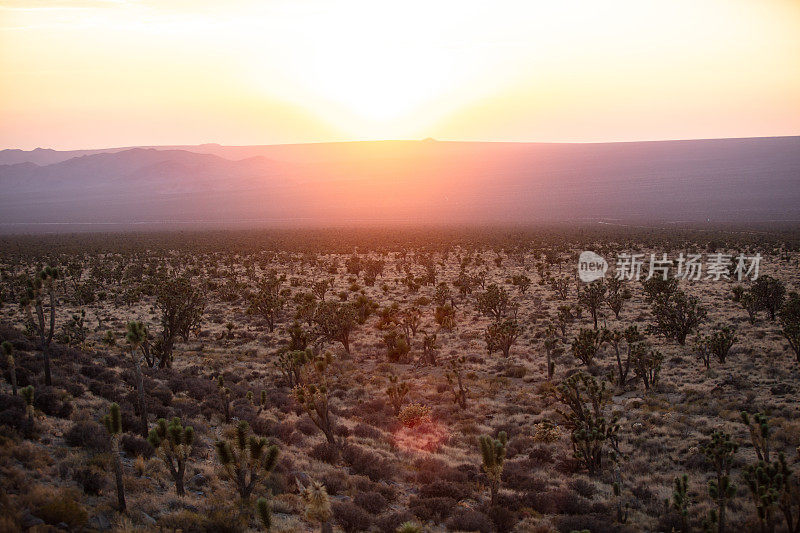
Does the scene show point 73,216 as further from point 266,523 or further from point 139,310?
point 266,523

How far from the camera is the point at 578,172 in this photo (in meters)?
161

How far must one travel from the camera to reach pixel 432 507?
33.9 feet

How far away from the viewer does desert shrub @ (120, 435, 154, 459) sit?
10.5 m

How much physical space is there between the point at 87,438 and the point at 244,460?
3331 millimetres

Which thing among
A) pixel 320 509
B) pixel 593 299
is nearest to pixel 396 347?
pixel 593 299

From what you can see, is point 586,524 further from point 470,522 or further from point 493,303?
point 493,303

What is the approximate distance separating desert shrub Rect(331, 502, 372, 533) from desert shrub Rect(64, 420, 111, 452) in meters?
5.08

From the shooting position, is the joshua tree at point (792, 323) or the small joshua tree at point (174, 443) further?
the joshua tree at point (792, 323)

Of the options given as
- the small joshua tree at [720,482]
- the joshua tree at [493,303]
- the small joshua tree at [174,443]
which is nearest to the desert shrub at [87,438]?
the small joshua tree at [174,443]

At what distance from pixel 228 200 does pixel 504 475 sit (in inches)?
6552

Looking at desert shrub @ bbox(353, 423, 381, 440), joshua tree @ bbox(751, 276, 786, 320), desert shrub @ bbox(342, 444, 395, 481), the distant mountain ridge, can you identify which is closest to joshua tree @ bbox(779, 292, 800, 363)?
joshua tree @ bbox(751, 276, 786, 320)

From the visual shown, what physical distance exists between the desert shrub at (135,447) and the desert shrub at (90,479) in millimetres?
1518

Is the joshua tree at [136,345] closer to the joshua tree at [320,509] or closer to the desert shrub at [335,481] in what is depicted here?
the desert shrub at [335,481]

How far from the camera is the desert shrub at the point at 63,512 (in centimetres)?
717
